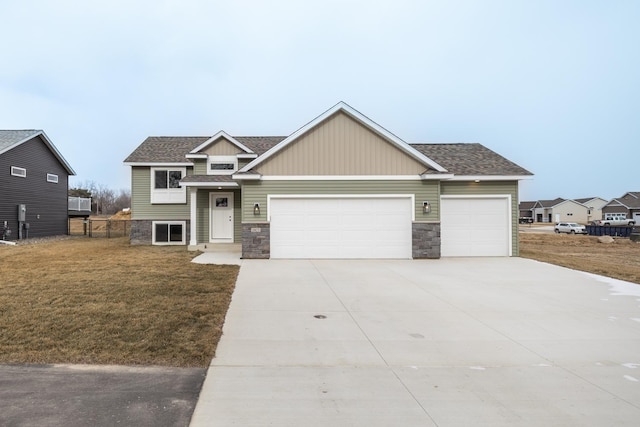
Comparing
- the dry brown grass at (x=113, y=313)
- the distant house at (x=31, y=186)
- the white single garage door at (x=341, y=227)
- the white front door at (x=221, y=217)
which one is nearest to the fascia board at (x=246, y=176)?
the white single garage door at (x=341, y=227)

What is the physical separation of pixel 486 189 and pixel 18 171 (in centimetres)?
2443

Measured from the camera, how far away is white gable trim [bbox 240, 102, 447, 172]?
40.0 feet

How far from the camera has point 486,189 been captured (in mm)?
13352

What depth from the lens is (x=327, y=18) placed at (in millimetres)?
23438

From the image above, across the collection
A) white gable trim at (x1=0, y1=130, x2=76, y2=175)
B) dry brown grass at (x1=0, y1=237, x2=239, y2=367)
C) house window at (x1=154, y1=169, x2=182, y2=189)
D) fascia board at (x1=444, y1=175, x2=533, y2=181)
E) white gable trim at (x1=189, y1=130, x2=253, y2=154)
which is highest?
white gable trim at (x1=0, y1=130, x2=76, y2=175)

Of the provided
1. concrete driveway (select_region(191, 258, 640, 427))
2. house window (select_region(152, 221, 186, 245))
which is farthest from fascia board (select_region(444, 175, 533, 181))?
house window (select_region(152, 221, 186, 245))

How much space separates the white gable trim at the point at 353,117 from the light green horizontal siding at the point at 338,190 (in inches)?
29.6

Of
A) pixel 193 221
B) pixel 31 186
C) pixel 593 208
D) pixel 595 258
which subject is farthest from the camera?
pixel 593 208

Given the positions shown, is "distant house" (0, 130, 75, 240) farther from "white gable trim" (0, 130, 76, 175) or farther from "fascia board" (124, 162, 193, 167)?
"fascia board" (124, 162, 193, 167)

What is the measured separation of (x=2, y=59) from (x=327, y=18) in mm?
24450

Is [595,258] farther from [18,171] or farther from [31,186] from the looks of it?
[31,186]

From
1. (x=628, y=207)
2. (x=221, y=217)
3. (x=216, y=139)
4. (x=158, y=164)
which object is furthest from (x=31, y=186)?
(x=628, y=207)

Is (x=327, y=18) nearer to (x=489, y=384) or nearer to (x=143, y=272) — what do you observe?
(x=143, y=272)

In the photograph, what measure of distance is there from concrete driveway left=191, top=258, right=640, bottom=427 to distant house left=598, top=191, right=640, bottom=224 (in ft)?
228
